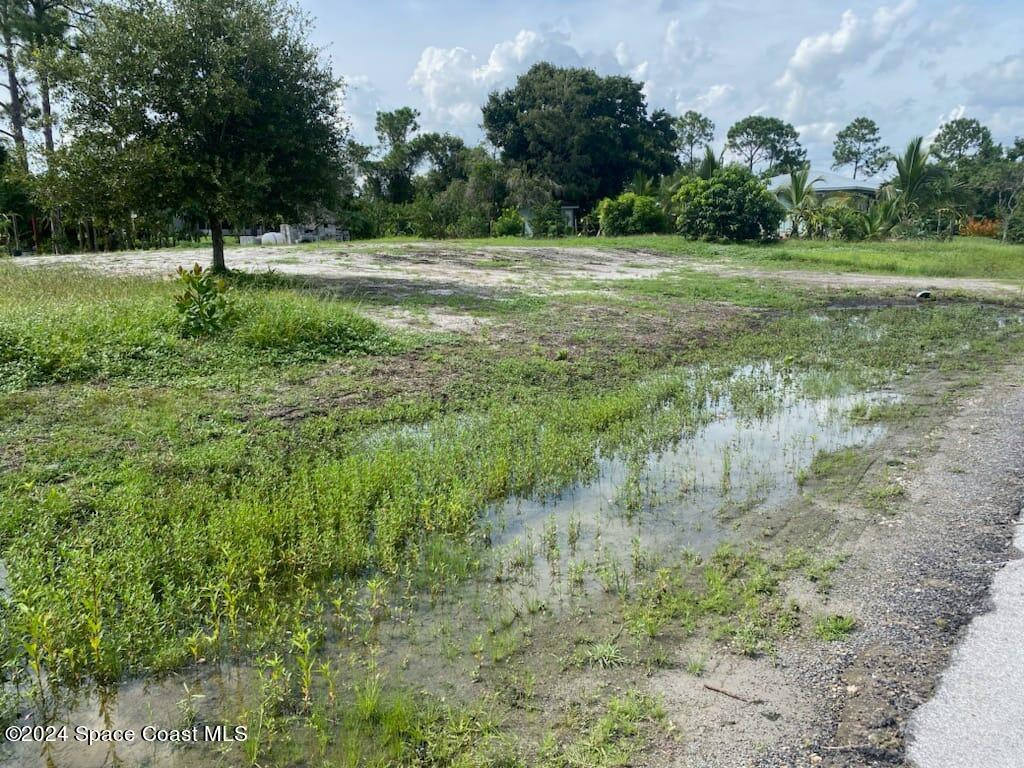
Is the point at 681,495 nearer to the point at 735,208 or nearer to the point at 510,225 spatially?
the point at 735,208

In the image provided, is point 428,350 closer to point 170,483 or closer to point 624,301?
point 170,483

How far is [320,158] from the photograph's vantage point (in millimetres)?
15539

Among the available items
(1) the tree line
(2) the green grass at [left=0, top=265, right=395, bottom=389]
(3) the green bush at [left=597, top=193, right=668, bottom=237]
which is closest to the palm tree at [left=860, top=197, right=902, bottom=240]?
(1) the tree line

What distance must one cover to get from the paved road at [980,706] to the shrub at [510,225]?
36.6m

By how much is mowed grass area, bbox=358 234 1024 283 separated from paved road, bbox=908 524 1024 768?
22.4 meters

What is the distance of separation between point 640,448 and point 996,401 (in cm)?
469

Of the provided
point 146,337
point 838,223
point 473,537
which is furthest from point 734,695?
point 838,223

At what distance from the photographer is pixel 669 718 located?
3.06 meters

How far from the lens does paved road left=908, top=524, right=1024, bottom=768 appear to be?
2.79 meters

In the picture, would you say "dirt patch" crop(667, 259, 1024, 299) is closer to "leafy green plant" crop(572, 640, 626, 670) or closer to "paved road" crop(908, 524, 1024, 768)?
"paved road" crop(908, 524, 1024, 768)

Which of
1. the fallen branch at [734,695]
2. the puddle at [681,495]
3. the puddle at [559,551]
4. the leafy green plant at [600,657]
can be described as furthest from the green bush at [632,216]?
the fallen branch at [734,695]

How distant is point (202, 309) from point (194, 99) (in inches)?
263

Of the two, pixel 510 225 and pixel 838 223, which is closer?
pixel 838 223

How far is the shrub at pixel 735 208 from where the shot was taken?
102 ft
